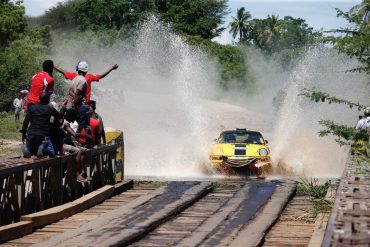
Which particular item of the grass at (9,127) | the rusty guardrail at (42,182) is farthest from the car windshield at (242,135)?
the grass at (9,127)

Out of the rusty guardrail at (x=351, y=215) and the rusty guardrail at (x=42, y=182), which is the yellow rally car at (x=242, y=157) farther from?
the rusty guardrail at (x=351, y=215)

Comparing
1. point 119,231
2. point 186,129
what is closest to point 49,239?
point 119,231

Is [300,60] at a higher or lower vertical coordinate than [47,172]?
higher

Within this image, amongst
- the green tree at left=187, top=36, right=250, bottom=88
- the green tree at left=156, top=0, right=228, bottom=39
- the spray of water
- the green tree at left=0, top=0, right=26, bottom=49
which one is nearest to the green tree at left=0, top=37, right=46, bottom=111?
the spray of water

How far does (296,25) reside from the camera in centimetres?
12481

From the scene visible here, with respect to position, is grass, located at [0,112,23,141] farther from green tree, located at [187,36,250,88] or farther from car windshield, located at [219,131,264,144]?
green tree, located at [187,36,250,88]

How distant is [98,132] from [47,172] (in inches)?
141

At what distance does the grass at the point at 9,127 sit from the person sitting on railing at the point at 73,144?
78.2ft

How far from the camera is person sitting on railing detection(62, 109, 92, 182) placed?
48.5ft

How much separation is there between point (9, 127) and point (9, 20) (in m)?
23.7

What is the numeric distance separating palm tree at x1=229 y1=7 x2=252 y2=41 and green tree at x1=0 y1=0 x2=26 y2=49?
231 ft

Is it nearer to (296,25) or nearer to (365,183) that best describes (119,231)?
(365,183)

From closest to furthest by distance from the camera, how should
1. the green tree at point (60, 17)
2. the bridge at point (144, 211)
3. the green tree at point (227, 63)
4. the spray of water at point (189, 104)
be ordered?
the bridge at point (144, 211)
the spray of water at point (189, 104)
the green tree at point (227, 63)
the green tree at point (60, 17)

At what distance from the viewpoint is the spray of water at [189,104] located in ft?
102
